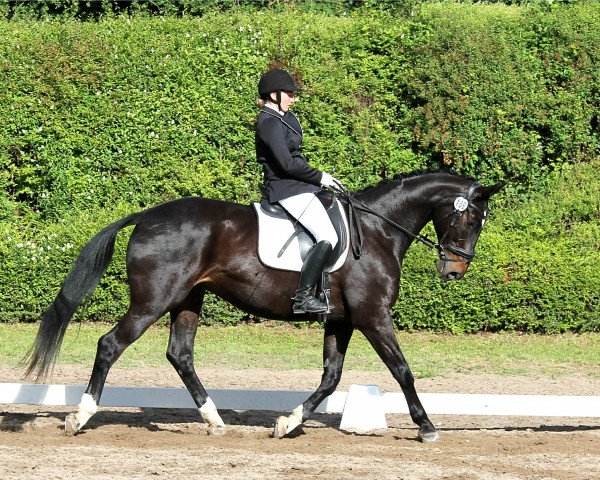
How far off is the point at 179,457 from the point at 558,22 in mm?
10705

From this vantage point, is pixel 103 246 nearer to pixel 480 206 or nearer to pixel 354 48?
pixel 480 206

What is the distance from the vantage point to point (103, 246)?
7523mm

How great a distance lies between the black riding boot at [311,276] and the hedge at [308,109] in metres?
6.81

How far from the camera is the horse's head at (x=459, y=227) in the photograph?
7613mm

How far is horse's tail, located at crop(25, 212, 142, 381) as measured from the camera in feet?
24.0

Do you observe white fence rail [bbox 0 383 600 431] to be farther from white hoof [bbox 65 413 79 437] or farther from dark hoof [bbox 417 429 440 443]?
white hoof [bbox 65 413 79 437]

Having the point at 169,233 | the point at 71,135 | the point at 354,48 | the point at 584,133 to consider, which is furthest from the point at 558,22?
the point at 169,233

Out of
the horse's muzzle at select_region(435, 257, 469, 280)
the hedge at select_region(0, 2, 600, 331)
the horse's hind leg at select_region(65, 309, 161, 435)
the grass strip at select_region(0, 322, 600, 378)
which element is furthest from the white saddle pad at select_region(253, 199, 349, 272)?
the hedge at select_region(0, 2, 600, 331)

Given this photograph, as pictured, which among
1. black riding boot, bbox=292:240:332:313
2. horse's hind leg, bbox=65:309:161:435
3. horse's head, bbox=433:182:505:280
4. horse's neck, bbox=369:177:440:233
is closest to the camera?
horse's hind leg, bbox=65:309:161:435

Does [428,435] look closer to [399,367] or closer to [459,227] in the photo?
[399,367]

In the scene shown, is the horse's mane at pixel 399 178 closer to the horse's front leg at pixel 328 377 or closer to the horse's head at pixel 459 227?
the horse's head at pixel 459 227

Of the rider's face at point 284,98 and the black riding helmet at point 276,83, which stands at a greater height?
the black riding helmet at point 276,83

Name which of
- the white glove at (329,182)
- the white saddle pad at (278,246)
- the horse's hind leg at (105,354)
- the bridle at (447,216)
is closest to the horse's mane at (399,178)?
the bridle at (447,216)

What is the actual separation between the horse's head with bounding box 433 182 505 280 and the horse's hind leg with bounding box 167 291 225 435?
1986 millimetres
